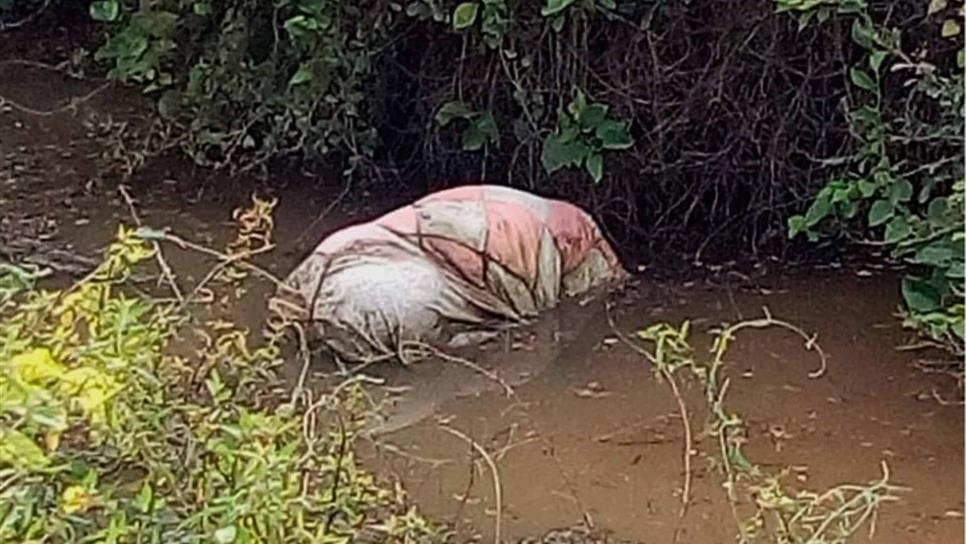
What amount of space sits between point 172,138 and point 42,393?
3.99 meters

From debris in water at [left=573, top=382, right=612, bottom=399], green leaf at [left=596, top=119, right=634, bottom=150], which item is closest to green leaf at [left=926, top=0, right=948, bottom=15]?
green leaf at [left=596, top=119, right=634, bottom=150]

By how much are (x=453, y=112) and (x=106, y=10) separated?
132cm

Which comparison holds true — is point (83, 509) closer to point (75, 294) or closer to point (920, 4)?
point (75, 294)

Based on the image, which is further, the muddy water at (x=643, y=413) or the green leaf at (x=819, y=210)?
the green leaf at (x=819, y=210)

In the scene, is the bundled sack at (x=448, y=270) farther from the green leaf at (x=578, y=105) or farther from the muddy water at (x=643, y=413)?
the green leaf at (x=578, y=105)

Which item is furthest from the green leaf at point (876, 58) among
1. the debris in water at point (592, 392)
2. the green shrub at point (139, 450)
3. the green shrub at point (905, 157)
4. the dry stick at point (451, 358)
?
the green shrub at point (139, 450)

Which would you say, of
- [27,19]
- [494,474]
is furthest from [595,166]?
[27,19]

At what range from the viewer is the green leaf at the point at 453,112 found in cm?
578

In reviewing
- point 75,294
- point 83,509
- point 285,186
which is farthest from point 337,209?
point 83,509

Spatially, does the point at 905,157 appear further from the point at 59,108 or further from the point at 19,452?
the point at 59,108

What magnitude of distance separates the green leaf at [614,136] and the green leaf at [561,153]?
0.20 ft

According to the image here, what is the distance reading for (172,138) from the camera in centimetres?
643

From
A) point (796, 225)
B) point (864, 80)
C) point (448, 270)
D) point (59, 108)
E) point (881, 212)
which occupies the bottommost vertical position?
point (59, 108)

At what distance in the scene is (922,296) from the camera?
14.9 feet
